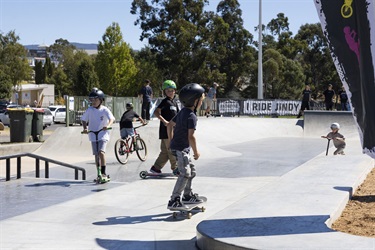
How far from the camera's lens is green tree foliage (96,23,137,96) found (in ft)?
190

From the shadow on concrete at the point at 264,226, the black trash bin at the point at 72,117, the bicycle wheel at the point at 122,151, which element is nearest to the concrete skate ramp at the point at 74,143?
the black trash bin at the point at 72,117

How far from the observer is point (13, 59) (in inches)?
2522

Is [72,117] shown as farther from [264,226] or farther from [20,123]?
[264,226]

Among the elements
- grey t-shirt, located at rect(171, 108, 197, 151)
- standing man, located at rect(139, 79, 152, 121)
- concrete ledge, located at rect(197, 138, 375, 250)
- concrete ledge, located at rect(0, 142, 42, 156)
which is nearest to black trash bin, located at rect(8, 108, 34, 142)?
concrete ledge, located at rect(0, 142, 42, 156)

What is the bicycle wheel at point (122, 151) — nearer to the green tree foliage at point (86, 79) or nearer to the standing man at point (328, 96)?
the standing man at point (328, 96)

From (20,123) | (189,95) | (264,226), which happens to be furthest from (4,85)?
(264,226)

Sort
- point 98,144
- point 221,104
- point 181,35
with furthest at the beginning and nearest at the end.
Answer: point 181,35 → point 221,104 → point 98,144

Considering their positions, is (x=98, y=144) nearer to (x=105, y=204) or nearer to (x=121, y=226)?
(x=105, y=204)

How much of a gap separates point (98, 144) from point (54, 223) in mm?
3446

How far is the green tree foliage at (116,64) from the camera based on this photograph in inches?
2279

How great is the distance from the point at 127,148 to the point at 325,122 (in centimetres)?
1348

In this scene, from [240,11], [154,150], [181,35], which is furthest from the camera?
[240,11]

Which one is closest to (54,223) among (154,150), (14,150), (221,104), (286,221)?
(286,221)

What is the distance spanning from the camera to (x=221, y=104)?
31000 mm
